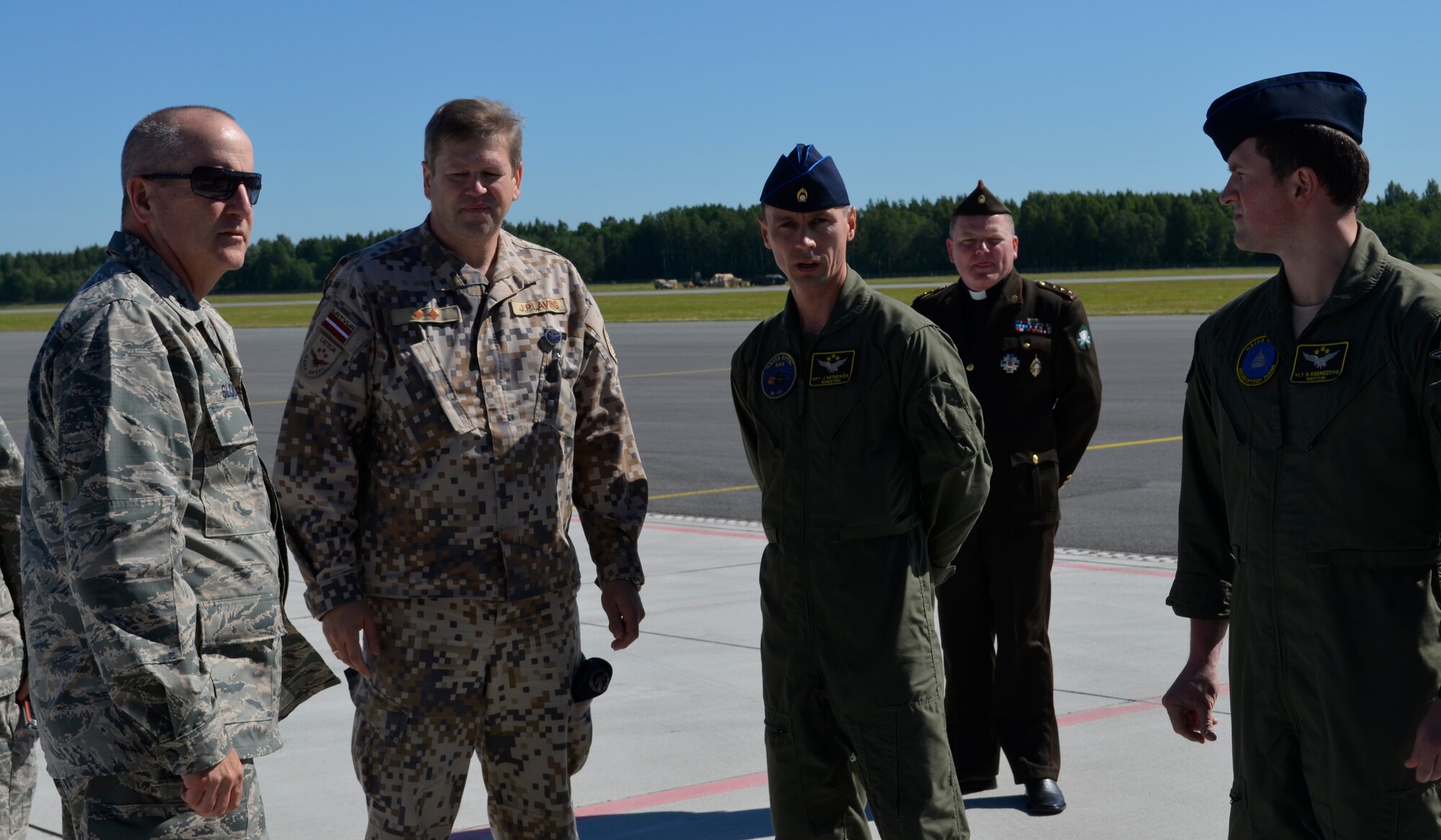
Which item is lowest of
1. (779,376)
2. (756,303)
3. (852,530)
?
(756,303)

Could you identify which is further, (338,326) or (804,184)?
(804,184)

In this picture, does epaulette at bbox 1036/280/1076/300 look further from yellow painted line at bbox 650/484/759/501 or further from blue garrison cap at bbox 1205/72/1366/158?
yellow painted line at bbox 650/484/759/501

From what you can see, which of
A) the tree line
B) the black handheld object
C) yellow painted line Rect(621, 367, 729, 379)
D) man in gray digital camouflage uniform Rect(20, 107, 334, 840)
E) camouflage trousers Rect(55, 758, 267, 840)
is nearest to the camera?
man in gray digital camouflage uniform Rect(20, 107, 334, 840)

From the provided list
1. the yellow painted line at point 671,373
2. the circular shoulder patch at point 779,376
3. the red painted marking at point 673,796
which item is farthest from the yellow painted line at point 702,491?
the yellow painted line at point 671,373

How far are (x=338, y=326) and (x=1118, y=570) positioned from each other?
6.43 meters

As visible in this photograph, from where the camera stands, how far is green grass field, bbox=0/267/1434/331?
5462 cm

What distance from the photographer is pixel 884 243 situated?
412 ft

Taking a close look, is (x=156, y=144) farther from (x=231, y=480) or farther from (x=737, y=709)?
(x=737, y=709)

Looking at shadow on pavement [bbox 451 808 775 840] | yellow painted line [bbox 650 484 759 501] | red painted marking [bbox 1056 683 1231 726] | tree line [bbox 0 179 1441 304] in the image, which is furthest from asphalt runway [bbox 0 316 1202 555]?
tree line [bbox 0 179 1441 304]

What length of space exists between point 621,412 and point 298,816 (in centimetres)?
209

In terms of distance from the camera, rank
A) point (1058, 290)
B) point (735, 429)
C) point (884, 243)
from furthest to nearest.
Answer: point (884, 243) → point (735, 429) → point (1058, 290)

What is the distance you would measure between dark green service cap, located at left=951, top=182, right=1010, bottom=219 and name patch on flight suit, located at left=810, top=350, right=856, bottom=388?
171 cm

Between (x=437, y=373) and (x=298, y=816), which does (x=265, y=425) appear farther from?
(x=437, y=373)

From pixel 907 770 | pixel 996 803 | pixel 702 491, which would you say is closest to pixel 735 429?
pixel 702 491
